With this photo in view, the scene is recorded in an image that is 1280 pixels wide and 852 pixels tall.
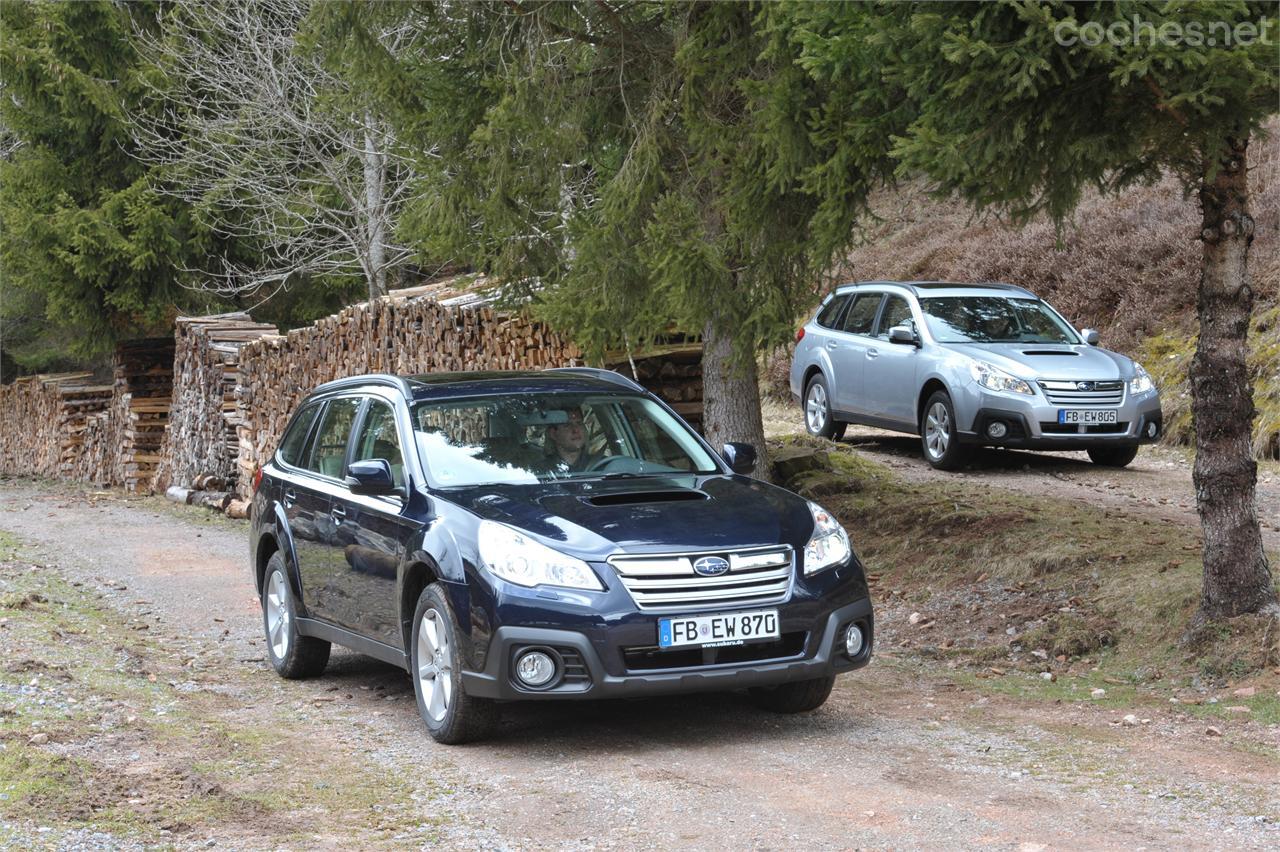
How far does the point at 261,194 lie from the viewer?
21.6 m

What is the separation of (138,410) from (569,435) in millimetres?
21067

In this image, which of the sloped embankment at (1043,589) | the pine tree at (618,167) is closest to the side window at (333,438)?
the pine tree at (618,167)

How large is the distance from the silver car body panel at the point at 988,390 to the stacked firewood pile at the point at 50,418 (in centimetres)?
1966

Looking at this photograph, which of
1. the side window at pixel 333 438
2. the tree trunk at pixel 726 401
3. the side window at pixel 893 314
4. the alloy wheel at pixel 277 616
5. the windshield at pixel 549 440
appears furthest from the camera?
the side window at pixel 893 314

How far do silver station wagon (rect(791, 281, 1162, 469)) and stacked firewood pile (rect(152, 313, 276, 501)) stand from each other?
9318mm

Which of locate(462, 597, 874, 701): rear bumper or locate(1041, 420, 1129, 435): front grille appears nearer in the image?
locate(462, 597, 874, 701): rear bumper

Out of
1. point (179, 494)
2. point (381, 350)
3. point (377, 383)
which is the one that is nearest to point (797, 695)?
point (377, 383)

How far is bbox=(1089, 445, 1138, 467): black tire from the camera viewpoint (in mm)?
15070

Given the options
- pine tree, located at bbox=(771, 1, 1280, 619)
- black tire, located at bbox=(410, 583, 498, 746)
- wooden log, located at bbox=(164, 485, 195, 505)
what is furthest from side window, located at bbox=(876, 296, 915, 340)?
wooden log, located at bbox=(164, 485, 195, 505)

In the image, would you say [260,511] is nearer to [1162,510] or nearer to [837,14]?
[837,14]

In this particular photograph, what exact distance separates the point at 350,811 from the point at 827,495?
27.2ft

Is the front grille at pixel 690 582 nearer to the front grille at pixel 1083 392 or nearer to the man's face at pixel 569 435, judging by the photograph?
the man's face at pixel 569 435

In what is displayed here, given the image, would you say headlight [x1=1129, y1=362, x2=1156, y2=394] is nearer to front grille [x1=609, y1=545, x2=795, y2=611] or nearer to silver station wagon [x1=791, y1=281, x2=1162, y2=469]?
silver station wagon [x1=791, y1=281, x2=1162, y2=469]

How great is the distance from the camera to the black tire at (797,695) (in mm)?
7129
